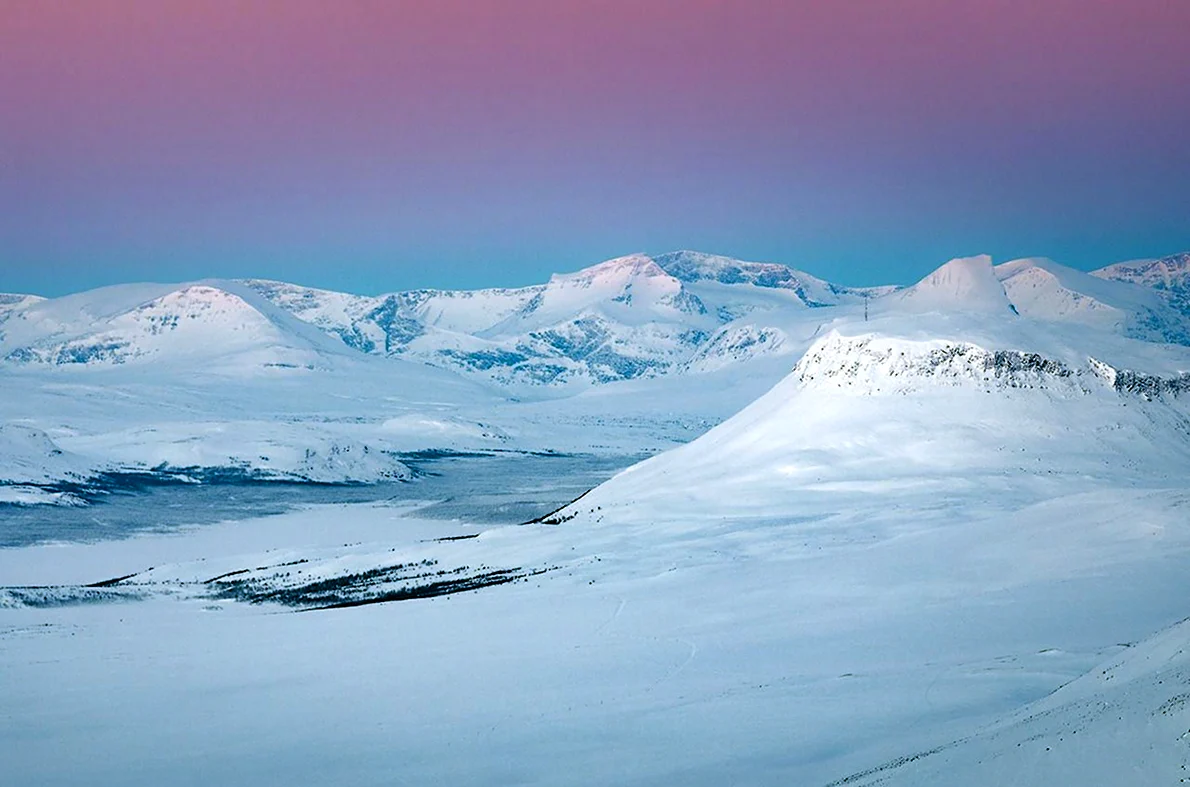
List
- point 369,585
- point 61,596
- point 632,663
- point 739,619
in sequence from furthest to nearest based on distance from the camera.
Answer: point 369,585
point 61,596
point 739,619
point 632,663

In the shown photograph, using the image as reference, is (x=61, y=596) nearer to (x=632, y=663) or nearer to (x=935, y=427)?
(x=632, y=663)

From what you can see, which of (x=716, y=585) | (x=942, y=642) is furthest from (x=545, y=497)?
(x=942, y=642)

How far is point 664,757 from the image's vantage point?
69.7ft

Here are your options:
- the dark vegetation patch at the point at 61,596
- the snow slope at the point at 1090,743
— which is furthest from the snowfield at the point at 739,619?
the dark vegetation patch at the point at 61,596

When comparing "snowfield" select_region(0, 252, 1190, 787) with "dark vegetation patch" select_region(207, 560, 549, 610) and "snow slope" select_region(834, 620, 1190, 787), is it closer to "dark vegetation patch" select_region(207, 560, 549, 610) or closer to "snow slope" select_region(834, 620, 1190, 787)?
"snow slope" select_region(834, 620, 1190, 787)

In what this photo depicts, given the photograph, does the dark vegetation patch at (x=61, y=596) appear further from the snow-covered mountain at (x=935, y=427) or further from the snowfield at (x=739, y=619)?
the snow-covered mountain at (x=935, y=427)

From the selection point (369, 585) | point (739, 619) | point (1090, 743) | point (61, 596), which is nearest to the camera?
point (1090, 743)

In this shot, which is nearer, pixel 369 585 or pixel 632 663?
pixel 632 663

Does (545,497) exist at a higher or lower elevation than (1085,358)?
lower

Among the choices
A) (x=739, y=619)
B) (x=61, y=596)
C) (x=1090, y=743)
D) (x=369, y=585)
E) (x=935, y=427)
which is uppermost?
(x=935, y=427)

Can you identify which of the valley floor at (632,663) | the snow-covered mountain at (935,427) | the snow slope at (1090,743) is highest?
the snow-covered mountain at (935,427)

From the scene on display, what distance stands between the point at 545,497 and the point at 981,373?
4128 centimetres

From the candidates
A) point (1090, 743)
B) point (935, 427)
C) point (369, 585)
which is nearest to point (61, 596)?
point (369, 585)

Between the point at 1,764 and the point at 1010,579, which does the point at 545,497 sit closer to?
the point at 1010,579
